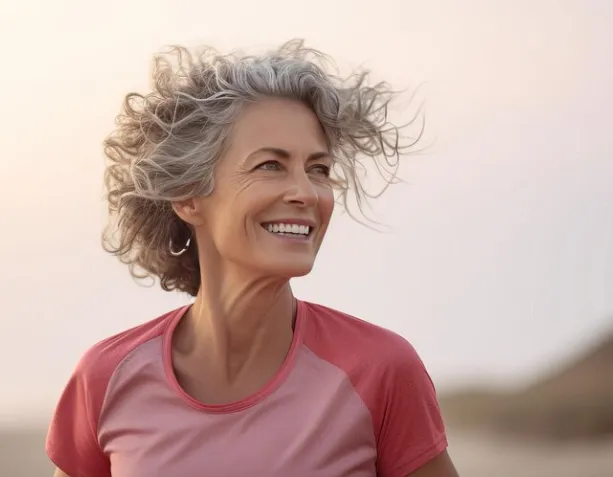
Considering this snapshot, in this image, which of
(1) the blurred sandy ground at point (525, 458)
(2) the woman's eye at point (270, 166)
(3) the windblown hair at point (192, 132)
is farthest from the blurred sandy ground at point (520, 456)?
(2) the woman's eye at point (270, 166)

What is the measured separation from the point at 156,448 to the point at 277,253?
0.30 meters

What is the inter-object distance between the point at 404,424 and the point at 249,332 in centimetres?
25

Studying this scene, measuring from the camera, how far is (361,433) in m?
1.04

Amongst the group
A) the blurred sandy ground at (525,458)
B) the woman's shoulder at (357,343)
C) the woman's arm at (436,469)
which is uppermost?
the woman's shoulder at (357,343)

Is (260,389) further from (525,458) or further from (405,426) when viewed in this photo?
(525,458)

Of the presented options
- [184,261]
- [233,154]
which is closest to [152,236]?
[184,261]

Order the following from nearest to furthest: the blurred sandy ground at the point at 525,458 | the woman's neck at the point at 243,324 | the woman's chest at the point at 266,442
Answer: the woman's chest at the point at 266,442, the woman's neck at the point at 243,324, the blurred sandy ground at the point at 525,458

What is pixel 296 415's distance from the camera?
3.47 ft

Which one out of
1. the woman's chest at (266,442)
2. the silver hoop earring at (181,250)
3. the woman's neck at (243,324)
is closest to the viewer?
the woman's chest at (266,442)

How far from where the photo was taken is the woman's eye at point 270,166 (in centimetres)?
108

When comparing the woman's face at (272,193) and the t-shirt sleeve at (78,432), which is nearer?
the woman's face at (272,193)

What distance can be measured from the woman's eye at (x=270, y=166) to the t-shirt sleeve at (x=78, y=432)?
1.23 ft

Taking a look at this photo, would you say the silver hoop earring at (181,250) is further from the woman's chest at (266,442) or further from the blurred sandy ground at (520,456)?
the blurred sandy ground at (520,456)

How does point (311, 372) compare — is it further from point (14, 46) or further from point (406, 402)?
point (14, 46)
